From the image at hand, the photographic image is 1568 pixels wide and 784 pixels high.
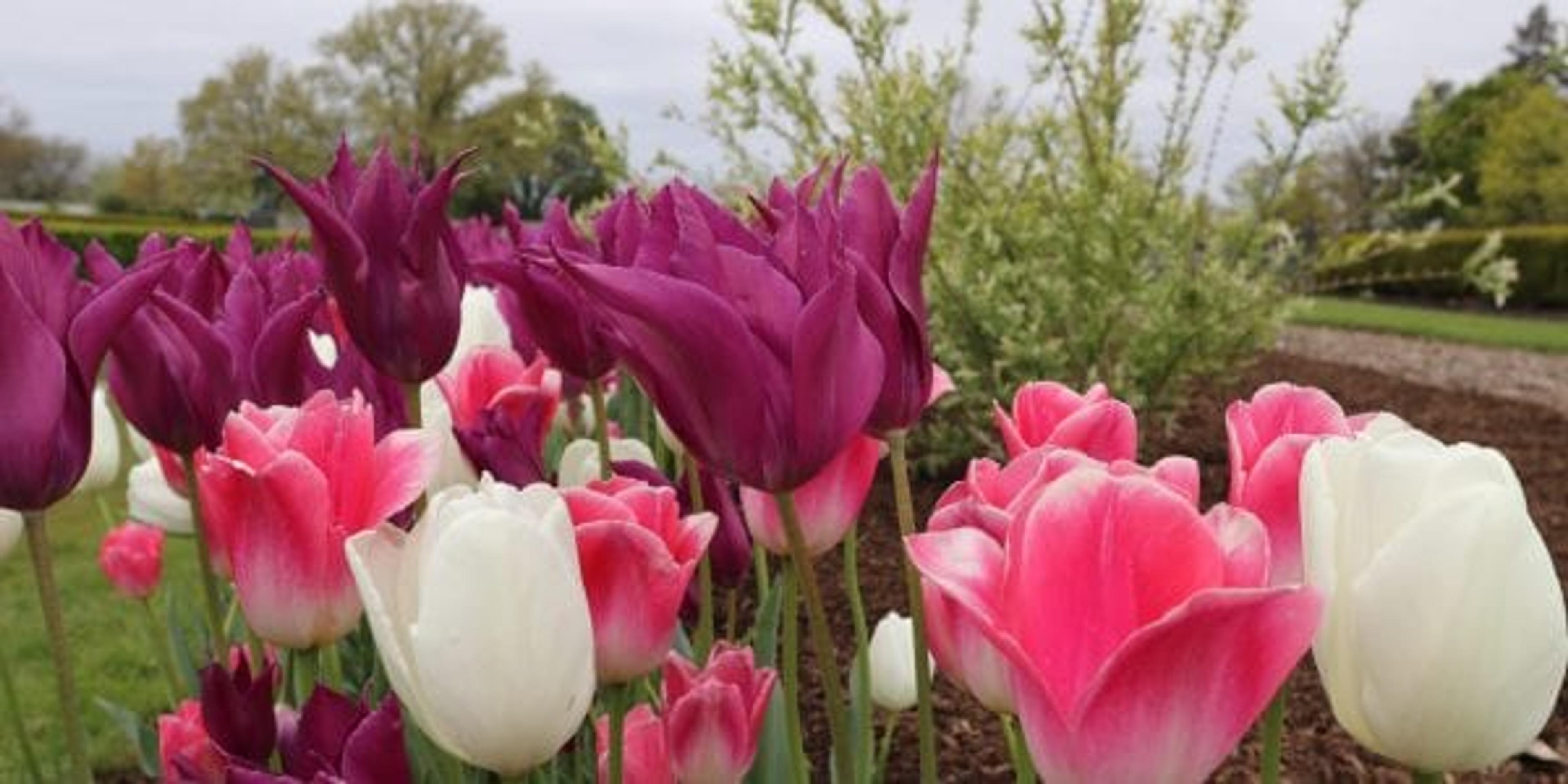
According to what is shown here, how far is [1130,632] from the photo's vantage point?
0.64m

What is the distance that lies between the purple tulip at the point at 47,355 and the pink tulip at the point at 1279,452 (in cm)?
69

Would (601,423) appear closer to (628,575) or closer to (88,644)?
(628,575)

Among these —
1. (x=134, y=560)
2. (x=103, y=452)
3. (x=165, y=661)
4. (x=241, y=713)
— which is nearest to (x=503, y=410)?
(x=241, y=713)

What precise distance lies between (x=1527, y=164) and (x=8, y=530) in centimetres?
3270

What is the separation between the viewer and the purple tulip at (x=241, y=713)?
1.03 meters

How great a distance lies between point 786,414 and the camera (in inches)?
33.2

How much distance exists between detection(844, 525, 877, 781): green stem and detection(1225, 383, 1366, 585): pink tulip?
440 mm

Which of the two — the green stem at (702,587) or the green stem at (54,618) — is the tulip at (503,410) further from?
the green stem at (54,618)

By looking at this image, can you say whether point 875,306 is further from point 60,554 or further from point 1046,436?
point 60,554

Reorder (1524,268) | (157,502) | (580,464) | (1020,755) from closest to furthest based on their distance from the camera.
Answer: (1020,755)
(580,464)
(157,502)
(1524,268)

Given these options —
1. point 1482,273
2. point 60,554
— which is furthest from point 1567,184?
point 60,554

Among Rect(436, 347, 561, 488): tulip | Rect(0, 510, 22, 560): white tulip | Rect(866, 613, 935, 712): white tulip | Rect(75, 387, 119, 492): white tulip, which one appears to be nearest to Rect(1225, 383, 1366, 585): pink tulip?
Rect(436, 347, 561, 488): tulip

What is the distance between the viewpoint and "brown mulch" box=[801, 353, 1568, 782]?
9.63ft

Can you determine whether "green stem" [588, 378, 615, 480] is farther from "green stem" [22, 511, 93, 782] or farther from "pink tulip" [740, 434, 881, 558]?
"green stem" [22, 511, 93, 782]
